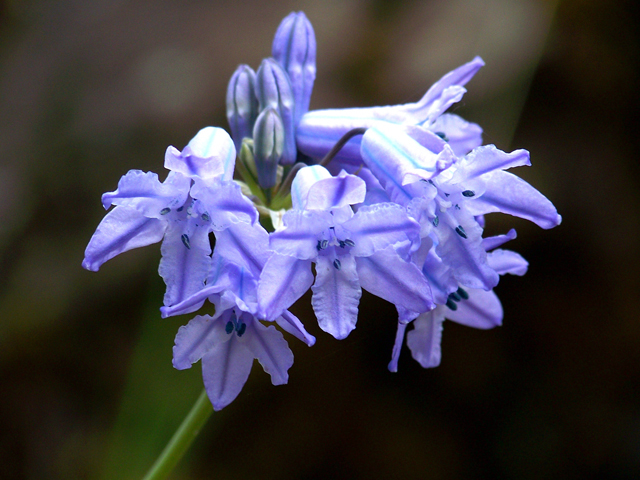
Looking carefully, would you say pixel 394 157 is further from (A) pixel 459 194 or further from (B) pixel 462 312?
(B) pixel 462 312

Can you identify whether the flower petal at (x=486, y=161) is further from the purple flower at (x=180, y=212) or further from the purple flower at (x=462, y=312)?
the purple flower at (x=180, y=212)

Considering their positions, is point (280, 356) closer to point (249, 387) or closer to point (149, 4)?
point (249, 387)

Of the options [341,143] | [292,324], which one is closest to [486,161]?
[341,143]

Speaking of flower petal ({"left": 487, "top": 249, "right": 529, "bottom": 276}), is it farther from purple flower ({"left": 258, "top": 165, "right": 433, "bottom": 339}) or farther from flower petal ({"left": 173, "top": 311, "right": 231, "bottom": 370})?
flower petal ({"left": 173, "top": 311, "right": 231, "bottom": 370})

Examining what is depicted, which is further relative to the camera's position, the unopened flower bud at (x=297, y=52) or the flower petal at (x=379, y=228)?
the unopened flower bud at (x=297, y=52)

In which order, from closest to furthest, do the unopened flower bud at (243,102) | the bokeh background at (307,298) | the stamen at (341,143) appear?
1. the stamen at (341,143)
2. the unopened flower bud at (243,102)
3. the bokeh background at (307,298)

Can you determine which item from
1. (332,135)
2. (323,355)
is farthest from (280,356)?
(323,355)

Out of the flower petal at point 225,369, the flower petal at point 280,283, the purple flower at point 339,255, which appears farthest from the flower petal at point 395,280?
the flower petal at point 225,369
